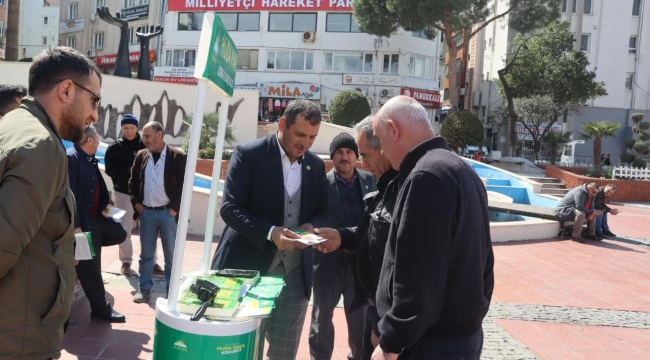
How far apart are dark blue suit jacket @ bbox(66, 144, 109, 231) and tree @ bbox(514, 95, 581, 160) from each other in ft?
85.3

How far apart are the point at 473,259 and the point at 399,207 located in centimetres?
35

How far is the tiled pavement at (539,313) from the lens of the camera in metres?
4.63

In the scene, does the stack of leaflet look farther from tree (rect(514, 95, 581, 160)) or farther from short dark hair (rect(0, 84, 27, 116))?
tree (rect(514, 95, 581, 160))

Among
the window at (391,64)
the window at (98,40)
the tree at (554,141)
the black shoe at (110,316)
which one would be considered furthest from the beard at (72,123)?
the window at (98,40)

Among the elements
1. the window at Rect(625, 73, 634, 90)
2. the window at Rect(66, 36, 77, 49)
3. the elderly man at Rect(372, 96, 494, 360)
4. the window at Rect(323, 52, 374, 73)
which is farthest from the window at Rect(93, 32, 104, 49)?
the elderly man at Rect(372, 96, 494, 360)

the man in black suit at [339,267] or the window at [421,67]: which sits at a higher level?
the window at [421,67]

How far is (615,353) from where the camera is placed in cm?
525

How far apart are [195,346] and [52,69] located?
121 centimetres

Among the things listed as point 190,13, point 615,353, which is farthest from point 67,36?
point 615,353

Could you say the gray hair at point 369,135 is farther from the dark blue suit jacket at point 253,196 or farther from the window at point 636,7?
the window at point 636,7

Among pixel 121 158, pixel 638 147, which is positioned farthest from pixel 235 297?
pixel 638 147

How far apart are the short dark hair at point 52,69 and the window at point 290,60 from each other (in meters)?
33.4

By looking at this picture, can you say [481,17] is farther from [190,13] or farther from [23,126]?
[23,126]

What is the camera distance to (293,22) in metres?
35.4
